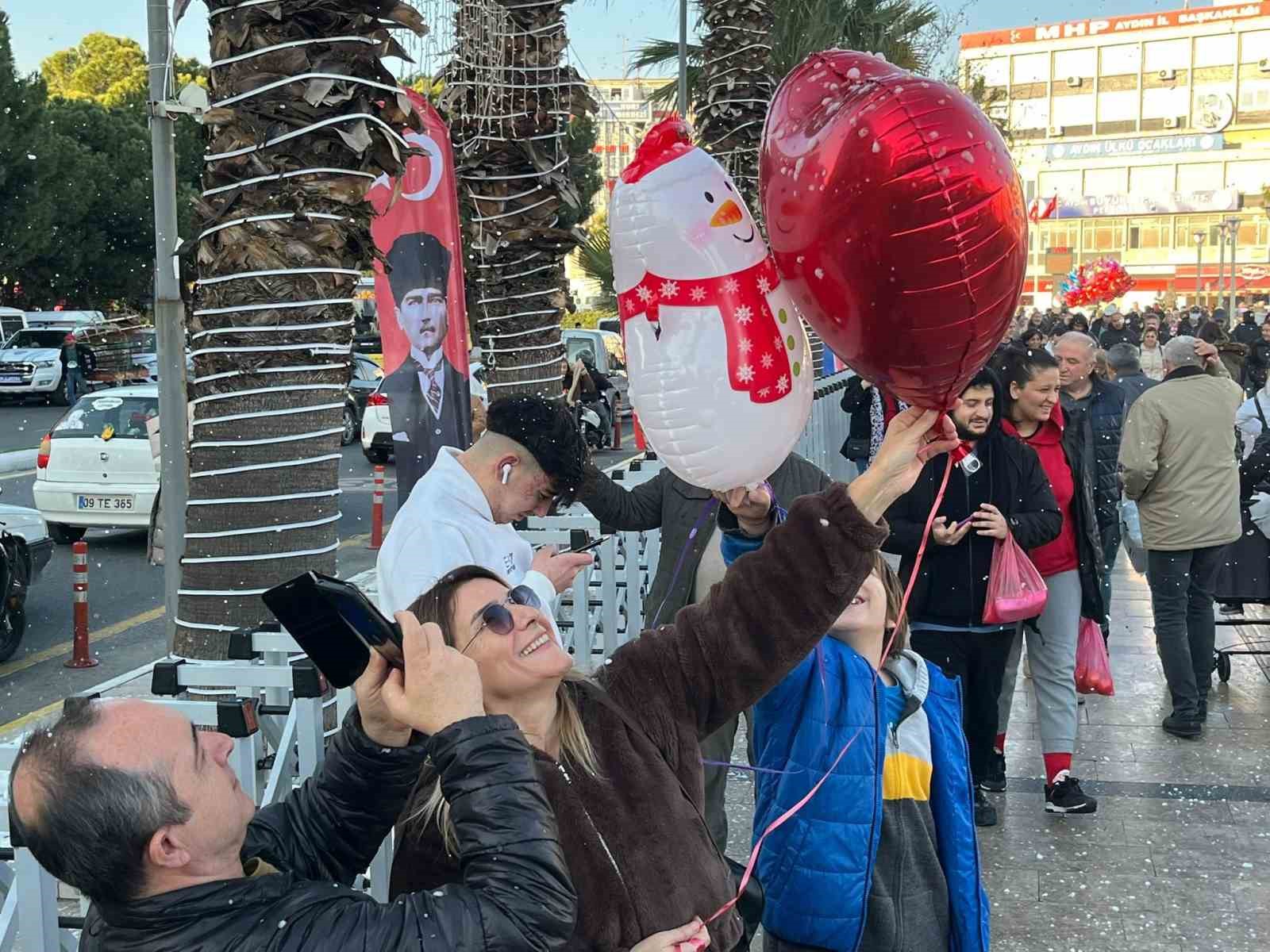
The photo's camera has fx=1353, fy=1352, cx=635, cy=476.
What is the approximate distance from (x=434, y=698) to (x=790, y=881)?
1403 millimetres

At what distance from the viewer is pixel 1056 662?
555 cm

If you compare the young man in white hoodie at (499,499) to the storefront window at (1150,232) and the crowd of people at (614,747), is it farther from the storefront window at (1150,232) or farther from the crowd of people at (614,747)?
the storefront window at (1150,232)

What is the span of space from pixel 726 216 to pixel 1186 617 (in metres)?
4.35

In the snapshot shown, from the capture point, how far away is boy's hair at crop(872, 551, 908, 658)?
10.6 feet

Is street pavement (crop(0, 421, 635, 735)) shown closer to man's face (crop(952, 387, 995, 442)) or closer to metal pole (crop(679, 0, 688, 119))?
man's face (crop(952, 387, 995, 442))

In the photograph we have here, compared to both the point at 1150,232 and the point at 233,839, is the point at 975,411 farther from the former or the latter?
the point at 1150,232

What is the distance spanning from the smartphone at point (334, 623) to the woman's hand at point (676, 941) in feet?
2.01

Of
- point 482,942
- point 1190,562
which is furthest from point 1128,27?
point 482,942

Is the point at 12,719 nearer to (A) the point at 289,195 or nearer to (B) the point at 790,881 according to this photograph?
(A) the point at 289,195

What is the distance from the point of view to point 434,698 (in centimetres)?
179

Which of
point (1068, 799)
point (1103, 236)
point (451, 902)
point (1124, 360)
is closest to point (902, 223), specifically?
point (451, 902)

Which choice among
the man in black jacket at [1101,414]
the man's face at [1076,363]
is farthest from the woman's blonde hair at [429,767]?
the man's face at [1076,363]

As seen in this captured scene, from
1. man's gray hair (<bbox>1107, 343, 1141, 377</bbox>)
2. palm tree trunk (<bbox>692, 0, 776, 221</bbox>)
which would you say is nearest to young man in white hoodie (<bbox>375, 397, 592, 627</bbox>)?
man's gray hair (<bbox>1107, 343, 1141, 377</bbox>)

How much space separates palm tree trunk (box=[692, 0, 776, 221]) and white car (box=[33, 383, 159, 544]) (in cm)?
594
